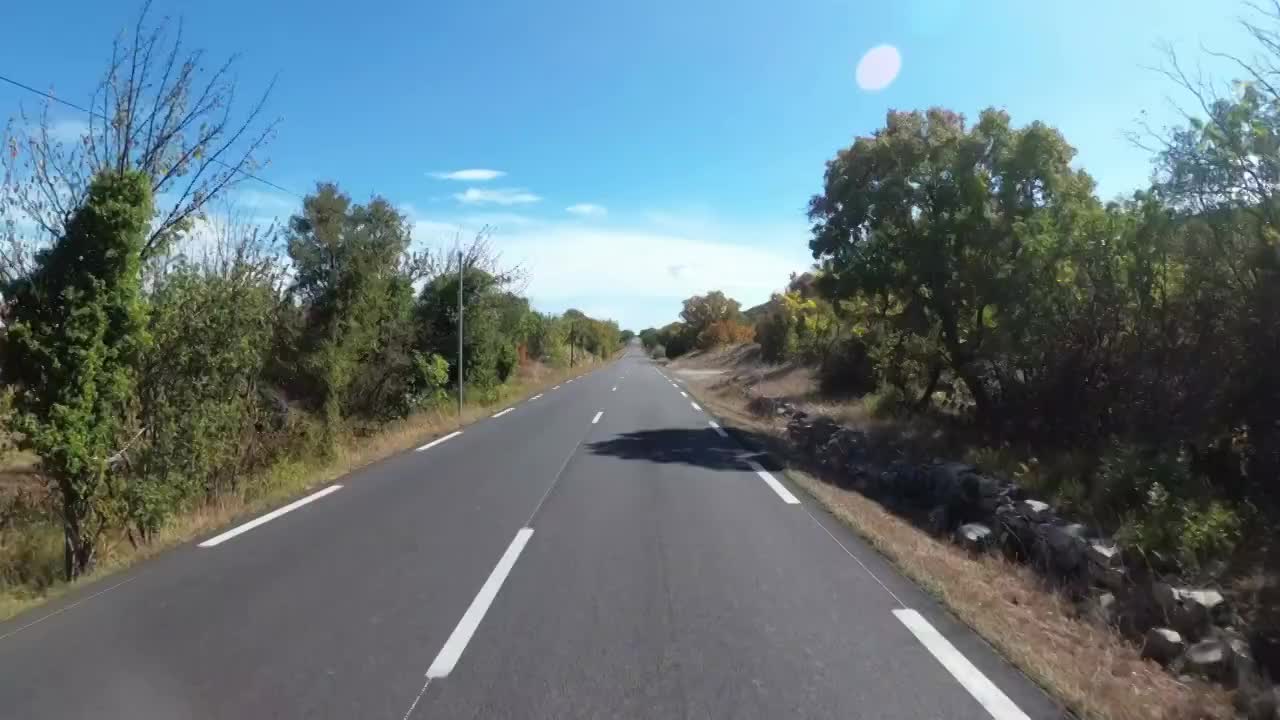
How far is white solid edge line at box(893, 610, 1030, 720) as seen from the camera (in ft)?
13.8

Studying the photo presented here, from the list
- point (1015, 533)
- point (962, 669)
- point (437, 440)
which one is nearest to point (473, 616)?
point (962, 669)

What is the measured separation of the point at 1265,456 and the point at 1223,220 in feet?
10.9

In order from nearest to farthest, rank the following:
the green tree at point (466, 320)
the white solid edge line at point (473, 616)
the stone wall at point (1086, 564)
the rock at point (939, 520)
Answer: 1. the white solid edge line at point (473, 616)
2. the stone wall at point (1086, 564)
3. the rock at point (939, 520)
4. the green tree at point (466, 320)

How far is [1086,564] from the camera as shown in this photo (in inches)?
319

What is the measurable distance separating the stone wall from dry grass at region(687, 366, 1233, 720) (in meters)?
0.23

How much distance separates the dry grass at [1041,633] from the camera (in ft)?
14.9

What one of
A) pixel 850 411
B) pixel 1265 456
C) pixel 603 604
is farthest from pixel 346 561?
pixel 850 411

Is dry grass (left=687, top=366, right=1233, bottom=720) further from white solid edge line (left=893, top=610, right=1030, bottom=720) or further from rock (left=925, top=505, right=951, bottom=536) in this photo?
rock (left=925, top=505, right=951, bottom=536)

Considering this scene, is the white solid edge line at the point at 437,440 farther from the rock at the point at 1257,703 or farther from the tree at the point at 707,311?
the tree at the point at 707,311

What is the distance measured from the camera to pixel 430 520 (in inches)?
351

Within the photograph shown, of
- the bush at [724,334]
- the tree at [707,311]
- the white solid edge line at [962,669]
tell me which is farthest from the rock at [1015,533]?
the tree at [707,311]

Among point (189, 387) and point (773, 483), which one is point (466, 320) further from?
point (189, 387)

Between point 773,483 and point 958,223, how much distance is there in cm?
832

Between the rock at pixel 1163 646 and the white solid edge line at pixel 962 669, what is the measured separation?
168cm
